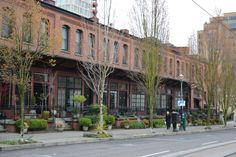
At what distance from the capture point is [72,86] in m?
37.5

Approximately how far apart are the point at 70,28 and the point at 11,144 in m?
19.7

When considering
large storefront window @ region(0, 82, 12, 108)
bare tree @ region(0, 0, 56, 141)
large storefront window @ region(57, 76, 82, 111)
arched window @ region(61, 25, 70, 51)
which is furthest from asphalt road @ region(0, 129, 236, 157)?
arched window @ region(61, 25, 70, 51)

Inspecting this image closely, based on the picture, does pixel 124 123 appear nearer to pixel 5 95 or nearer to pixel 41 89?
pixel 41 89

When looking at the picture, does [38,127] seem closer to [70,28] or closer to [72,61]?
[72,61]

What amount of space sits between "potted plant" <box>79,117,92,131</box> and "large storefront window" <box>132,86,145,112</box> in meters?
15.4

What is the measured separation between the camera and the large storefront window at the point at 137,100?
155 ft

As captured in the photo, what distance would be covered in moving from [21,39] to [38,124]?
8.19 meters

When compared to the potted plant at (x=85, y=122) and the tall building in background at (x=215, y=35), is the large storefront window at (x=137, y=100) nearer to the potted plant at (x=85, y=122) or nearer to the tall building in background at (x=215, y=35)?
the tall building in background at (x=215, y=35)

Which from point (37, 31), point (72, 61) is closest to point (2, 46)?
point (37, 31)

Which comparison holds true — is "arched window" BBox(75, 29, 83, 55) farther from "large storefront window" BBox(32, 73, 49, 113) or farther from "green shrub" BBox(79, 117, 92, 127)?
"green shrub" BBox(79, 117, 92, 127)

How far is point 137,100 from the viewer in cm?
4841

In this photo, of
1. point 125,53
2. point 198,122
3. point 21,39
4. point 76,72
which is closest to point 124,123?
point 76,72

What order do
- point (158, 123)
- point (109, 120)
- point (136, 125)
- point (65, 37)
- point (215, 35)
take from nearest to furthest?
point (109, 120), point (136, 125), point (65, 37), point (158, 123), point (215, 35)

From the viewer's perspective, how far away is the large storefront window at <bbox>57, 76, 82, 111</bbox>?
3571cm
